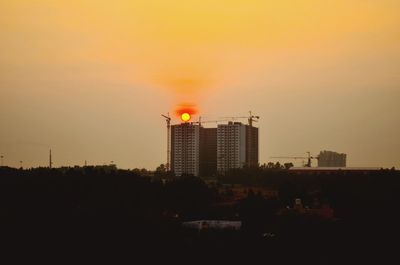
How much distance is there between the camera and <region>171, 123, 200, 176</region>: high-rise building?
232 ft

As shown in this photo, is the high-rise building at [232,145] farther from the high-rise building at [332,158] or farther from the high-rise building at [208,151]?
the high-rise building at [332,158]

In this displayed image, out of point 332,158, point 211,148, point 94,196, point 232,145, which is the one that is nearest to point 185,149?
point 211,148

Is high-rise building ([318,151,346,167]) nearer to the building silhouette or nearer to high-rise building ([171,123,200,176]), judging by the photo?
the building silhouette

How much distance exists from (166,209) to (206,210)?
2280 mm

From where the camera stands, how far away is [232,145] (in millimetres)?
70875

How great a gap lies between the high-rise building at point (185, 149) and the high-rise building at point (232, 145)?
82.5 inches

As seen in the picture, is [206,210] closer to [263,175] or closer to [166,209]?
[166,209]

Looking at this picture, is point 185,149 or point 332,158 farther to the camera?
point 332,158

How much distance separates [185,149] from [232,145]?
423 cm

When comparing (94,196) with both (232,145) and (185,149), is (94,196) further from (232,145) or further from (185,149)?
(232,145)

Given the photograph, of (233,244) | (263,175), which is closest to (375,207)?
(233,244)

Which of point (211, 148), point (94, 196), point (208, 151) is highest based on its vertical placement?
point (211, 148)

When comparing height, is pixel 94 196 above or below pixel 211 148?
below

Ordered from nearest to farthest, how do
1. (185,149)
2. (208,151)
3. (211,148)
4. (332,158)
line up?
1. (185,149)
2. (211,148)
3. (208,151)
4. (332,158)
